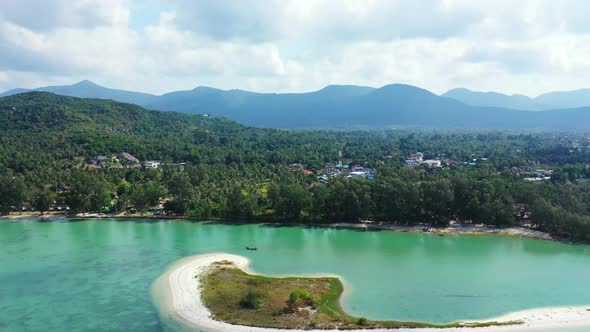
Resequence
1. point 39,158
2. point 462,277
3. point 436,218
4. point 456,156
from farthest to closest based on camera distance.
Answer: point 456,156 < point 39,158 < point 436,218 < point 462,277

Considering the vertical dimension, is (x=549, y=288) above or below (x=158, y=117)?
below

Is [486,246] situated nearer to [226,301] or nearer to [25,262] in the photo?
[226,301]

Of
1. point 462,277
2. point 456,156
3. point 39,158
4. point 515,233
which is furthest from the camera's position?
point 456,156

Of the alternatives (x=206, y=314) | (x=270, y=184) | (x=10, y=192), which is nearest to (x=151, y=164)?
(x=10, y=192)

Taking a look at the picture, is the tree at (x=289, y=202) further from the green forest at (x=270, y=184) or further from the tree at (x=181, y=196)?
the tree at (x=181, y=196)

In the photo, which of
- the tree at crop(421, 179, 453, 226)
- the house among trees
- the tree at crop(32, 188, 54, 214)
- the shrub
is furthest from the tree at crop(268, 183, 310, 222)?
the house among trees

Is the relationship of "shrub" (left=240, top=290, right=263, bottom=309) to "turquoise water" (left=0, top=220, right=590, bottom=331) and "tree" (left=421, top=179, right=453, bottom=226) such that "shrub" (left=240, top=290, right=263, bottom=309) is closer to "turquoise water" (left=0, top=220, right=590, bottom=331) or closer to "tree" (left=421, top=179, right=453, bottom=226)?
"turquoise water" (left=0, top=220, right=590, bottom=331)

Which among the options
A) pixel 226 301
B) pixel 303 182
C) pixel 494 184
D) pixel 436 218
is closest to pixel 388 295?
pixel 226 301
